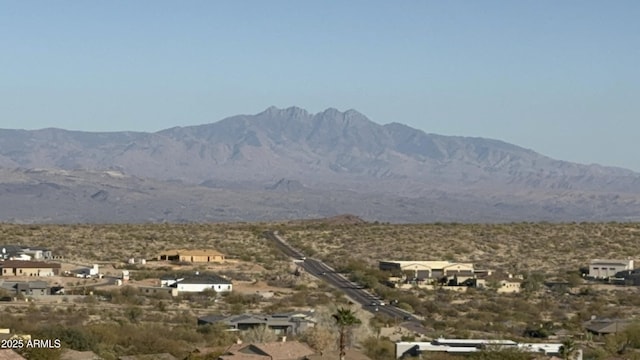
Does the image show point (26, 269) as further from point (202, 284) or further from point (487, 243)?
point (487, 243)

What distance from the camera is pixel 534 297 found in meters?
91.4

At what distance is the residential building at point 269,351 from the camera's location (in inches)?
2044

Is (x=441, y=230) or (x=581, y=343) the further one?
(x=441, y=230)

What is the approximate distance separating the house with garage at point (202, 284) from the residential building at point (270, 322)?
17.4 meters

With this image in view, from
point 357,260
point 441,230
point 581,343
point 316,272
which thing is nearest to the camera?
point 581,343

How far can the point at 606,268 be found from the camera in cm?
10569

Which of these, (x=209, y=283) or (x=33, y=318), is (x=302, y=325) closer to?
(x=33, y=318)

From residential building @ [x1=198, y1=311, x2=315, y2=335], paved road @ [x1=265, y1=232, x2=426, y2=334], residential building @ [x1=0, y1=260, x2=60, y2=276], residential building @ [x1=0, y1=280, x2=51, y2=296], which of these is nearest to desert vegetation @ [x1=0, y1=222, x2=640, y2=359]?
paved road @ [x1=265, y1=232, x2=426, y2=334]

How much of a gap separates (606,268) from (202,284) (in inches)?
1282

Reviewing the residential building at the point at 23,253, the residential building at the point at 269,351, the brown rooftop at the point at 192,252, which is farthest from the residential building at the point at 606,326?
the residential building at the point at 23,253

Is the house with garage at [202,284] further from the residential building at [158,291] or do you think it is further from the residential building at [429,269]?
the residential building at [429,269]

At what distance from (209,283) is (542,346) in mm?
33472

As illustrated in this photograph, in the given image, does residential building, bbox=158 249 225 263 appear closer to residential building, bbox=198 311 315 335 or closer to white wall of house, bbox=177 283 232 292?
white wall of house, bbox=177 283 232 292

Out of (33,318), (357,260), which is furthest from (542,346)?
(357,260)
